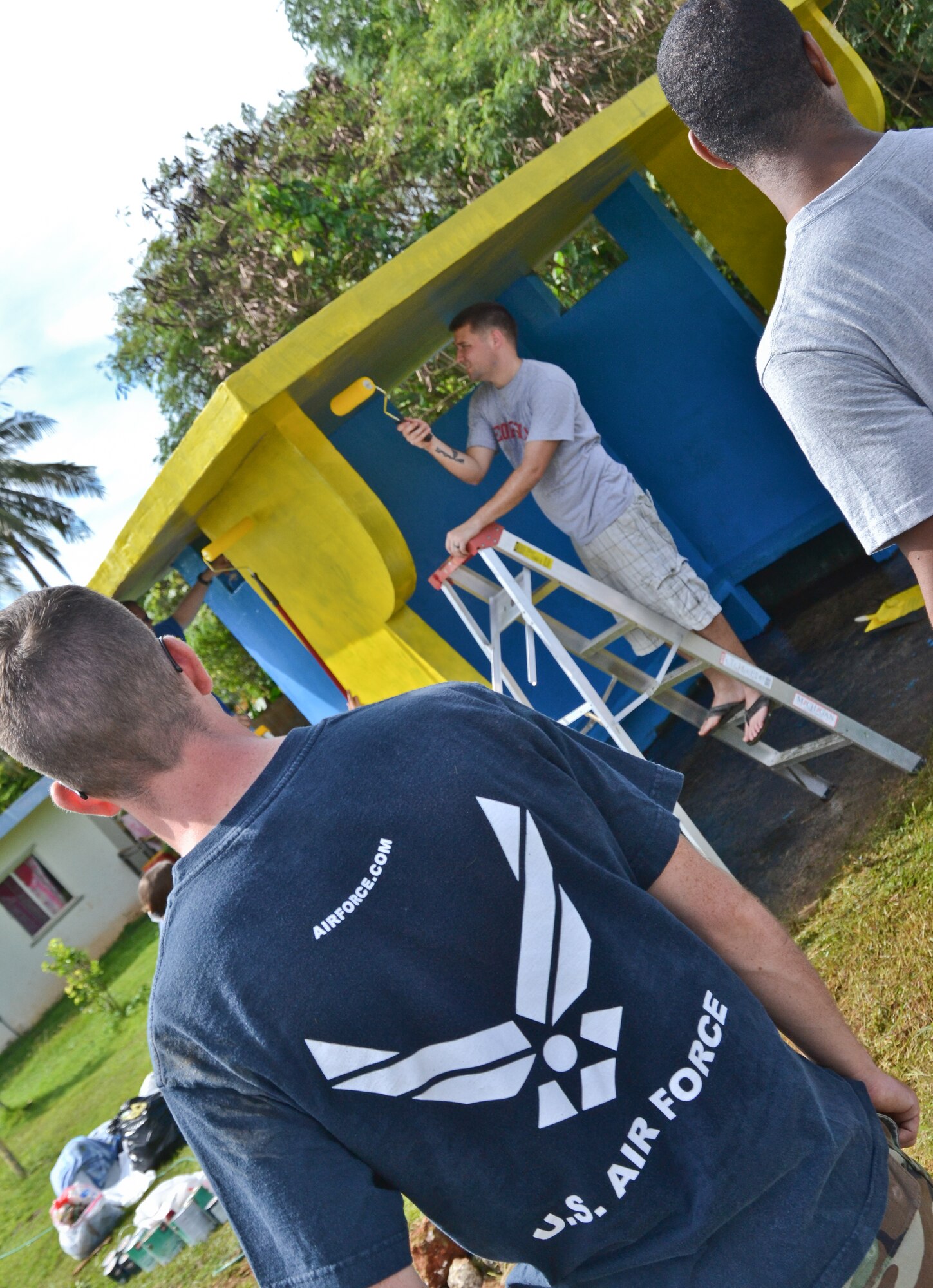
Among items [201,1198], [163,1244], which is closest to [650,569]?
[201,1198]

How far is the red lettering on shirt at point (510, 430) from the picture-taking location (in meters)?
5.16

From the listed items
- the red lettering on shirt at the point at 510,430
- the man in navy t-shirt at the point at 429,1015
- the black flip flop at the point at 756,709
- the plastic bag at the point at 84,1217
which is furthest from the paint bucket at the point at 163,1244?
the man in navy t-shirt at the point at 429,1015

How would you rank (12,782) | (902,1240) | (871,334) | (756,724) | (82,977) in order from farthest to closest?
1. (12,782)
2. (82,977)
3. (756,724)
4. (871,334)
5. (902,1240)

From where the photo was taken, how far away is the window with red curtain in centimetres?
2130

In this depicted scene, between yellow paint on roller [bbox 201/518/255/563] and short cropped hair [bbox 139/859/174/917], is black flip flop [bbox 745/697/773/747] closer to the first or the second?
yellow paint on roller [bbox 201/518/255/563]

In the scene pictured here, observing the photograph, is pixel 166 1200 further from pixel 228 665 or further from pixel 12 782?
pixel 12 782

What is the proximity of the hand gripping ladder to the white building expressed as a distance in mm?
17428

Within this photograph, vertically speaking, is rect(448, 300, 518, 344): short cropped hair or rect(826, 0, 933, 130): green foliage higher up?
rect(448, 300, 518, 344): short cropped hair

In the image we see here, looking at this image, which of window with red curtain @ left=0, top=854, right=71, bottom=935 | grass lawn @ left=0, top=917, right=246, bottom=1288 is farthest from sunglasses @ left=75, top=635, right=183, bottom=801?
window with red curtain @ left=0, top=854, right=71, bottom=935

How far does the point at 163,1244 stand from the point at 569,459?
17.3 ft

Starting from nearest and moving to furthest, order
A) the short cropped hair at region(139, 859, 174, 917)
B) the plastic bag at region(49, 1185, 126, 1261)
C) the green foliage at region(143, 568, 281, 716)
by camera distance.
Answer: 1. the short cropped hair at region(139, 859, 174, 917)
2. the plastic bag at region(49, 1185, 126, 1261)
3. the green foliage at region(143, 568, 281, 716)

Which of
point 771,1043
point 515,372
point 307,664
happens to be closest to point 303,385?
point 515,372

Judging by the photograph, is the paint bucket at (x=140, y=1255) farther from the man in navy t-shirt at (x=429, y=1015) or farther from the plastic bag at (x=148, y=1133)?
the man in navy t-shirt at (x=429, y=1015)

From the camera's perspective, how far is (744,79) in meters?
1.79
